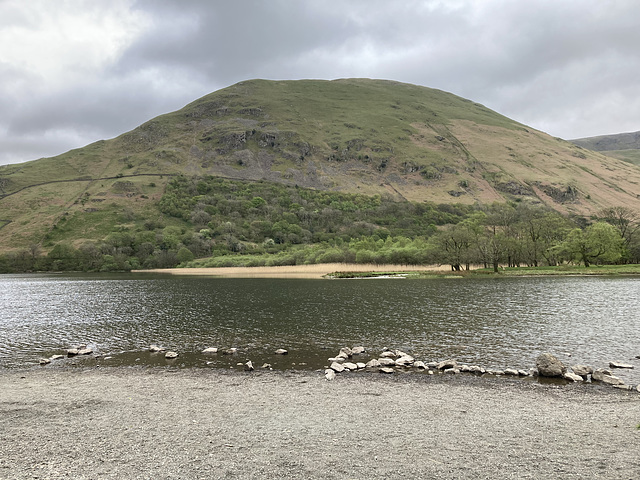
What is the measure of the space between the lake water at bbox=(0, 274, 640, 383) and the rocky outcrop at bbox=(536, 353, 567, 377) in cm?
174

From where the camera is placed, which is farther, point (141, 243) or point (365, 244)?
point (141, 243)

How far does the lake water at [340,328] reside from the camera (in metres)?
25.2

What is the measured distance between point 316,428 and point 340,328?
20965 mm

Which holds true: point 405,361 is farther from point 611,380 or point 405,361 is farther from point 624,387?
point 624,387

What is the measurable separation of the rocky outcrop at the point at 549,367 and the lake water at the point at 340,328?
1.74 metres

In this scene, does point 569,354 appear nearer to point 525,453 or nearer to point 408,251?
point 525,453

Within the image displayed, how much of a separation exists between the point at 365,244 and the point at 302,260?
83.1 feet

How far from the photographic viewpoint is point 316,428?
1358 centimetres

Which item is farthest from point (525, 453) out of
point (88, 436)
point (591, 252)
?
Result: point (591, 252)

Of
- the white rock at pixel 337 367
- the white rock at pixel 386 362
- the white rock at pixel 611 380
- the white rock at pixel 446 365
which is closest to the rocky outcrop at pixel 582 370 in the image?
the white rock at pixel 611 380

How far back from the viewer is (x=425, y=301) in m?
49.9

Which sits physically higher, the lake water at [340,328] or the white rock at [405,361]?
the white rock at [405,361]

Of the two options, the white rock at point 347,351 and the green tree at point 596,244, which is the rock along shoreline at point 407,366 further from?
the green tree at point 596,244

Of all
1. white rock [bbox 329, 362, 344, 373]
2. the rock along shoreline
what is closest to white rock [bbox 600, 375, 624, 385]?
the rock along shoreline
